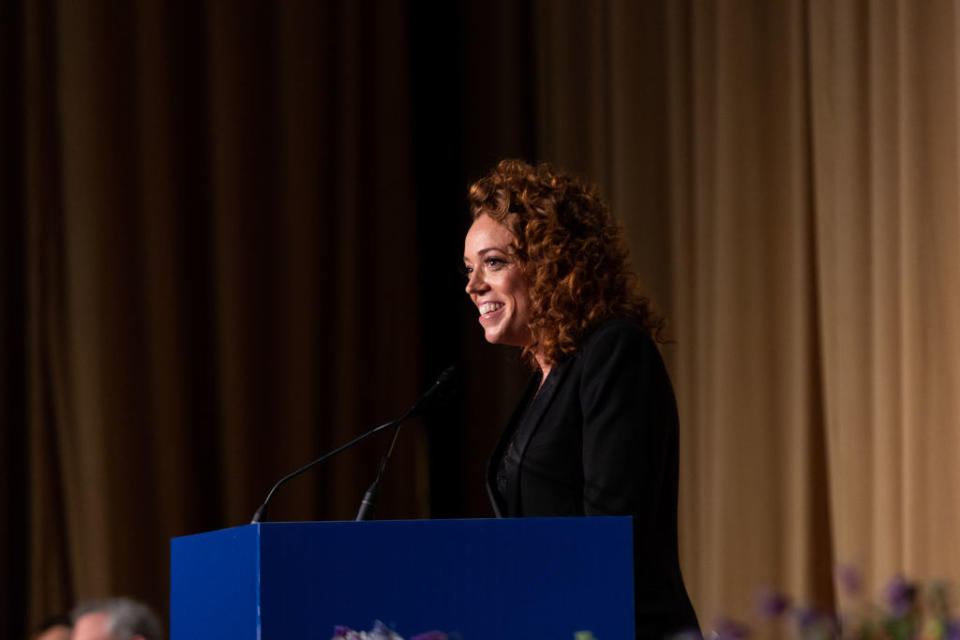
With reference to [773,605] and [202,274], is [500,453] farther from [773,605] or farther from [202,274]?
[202,274]

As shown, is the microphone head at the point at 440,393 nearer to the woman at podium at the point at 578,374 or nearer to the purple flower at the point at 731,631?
the woman at podium at the point at 578,374

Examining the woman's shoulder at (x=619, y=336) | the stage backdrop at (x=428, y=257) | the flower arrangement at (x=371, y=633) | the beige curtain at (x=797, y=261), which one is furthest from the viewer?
the stage backdrop at (x=428, y=257)

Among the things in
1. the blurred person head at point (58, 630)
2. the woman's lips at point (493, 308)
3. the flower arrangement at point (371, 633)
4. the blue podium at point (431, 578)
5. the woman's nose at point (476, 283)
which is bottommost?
the blurred person head at point (58, 630)

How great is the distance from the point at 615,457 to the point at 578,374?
Answer: 22cm

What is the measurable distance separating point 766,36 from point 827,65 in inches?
12.8

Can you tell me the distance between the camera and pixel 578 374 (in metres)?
Answer: 2.13

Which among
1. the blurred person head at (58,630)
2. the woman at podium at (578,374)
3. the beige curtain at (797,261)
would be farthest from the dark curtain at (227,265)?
the woman at podium at (578,374)

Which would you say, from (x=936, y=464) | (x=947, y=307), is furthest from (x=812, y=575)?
(x=947, y=307)

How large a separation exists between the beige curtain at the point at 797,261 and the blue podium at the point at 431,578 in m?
2.21

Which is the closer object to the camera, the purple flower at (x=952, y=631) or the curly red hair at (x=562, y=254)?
the purple flower at (x=952, y=631)

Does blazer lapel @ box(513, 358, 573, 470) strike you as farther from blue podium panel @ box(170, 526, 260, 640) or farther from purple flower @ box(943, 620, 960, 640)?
purple flower @ box(943, 620, 960, 640)

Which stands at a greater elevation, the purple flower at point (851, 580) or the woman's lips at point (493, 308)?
the woman's lips at point (493, 308)

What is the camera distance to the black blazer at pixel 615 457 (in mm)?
1903

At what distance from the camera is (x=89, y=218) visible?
4.34 meters
